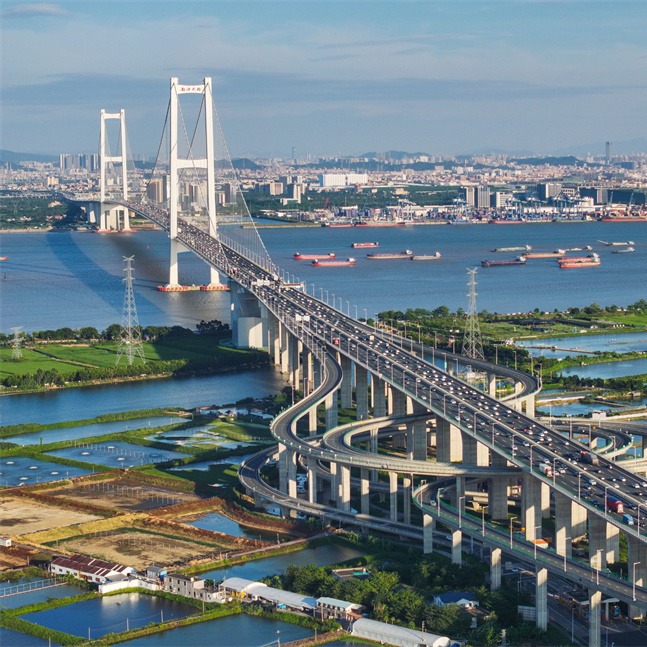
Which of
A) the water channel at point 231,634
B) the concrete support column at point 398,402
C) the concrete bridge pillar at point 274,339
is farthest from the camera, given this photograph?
the concrete bridge pillar at point 274,339

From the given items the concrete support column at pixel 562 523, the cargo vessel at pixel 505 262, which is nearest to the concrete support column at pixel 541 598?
the concrete support column at pixel 562 523

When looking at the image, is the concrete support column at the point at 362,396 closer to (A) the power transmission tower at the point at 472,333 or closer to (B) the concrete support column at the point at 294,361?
(B) the concrete support column at the point at 294,361

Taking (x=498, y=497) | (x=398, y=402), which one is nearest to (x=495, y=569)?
(x=498, y=497)

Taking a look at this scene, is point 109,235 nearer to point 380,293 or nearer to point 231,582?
point 380,293

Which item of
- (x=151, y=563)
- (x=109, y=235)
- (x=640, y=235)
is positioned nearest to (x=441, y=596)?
(x=151, y=563)

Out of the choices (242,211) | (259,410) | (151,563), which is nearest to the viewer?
(151,563)
